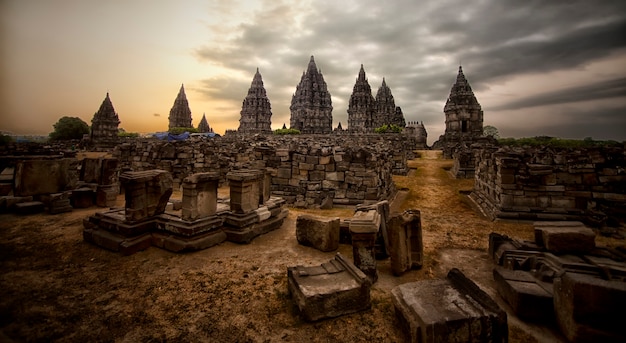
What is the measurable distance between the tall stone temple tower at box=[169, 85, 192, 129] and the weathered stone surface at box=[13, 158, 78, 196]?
A: 2023 inches

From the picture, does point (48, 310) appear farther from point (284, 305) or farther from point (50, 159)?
point (50, 159)

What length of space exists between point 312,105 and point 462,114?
1104 inches

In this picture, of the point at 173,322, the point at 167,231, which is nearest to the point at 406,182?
the point at 167,231

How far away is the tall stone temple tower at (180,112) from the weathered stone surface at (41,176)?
51376 mm

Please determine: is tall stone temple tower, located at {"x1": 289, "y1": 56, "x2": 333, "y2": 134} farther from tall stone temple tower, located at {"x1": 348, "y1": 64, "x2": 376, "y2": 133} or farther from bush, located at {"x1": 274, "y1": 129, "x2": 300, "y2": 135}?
bush, located at {"x1": 274, "y1": 129, "x2": 300, "y2": 135}

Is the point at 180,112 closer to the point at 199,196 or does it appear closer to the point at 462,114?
the point at 462,114

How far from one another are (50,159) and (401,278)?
968 cm

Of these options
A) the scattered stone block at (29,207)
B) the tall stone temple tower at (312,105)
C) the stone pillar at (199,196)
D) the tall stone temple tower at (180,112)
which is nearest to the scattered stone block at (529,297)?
the stone pillar at (199,196)

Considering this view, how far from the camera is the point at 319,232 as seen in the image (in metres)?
5.26

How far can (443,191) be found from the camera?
11.6 meters

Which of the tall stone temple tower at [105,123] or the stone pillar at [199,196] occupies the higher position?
the tall stone temple tower at [105,123]

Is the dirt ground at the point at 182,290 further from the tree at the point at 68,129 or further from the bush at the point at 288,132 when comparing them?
the tree at the point at 68,129

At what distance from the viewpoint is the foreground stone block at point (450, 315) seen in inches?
97.0

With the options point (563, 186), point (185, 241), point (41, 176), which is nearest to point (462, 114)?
point (563, 186)
